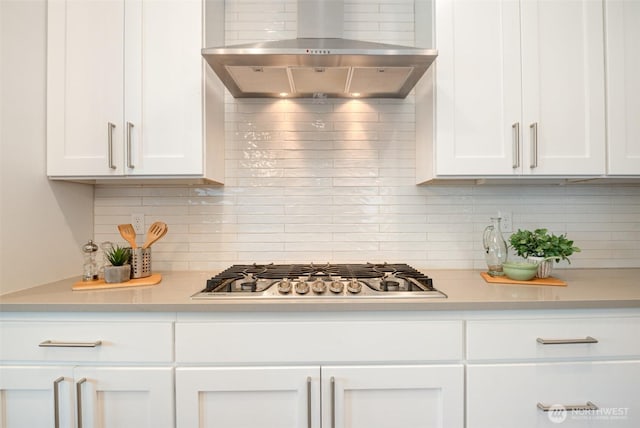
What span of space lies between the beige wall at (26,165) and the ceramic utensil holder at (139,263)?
0.35 meters

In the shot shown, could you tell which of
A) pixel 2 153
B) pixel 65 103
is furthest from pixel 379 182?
pixel 2 153

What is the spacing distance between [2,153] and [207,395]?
1.19 m

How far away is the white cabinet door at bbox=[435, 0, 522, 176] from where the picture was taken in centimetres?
149

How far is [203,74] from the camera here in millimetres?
1491

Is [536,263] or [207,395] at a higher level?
[536,263]

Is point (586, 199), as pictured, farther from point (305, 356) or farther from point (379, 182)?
point (305, 356)

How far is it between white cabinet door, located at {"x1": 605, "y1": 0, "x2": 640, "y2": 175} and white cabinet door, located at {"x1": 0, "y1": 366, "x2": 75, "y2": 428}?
2350 mm

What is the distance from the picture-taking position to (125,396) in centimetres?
117

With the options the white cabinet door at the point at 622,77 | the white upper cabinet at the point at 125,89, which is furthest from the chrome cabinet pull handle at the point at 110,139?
the white cabinet door at the point at 622,77

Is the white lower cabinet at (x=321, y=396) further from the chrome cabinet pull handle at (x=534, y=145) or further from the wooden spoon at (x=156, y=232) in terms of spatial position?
the chrome cabinet pull handle at (x=534, y=145)

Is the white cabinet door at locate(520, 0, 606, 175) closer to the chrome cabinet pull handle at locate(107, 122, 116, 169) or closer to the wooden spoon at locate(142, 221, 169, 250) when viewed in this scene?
the wooden spoon at locate(142, 221, 169, 250)

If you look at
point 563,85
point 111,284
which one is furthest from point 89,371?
point 563,85

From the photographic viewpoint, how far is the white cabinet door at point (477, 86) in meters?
1.49

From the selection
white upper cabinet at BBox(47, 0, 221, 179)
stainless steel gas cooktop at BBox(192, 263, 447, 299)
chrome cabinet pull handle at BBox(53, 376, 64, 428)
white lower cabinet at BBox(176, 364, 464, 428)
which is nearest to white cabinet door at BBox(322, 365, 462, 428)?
white lower cabinet at BBox(176, 364, 464, 428)
